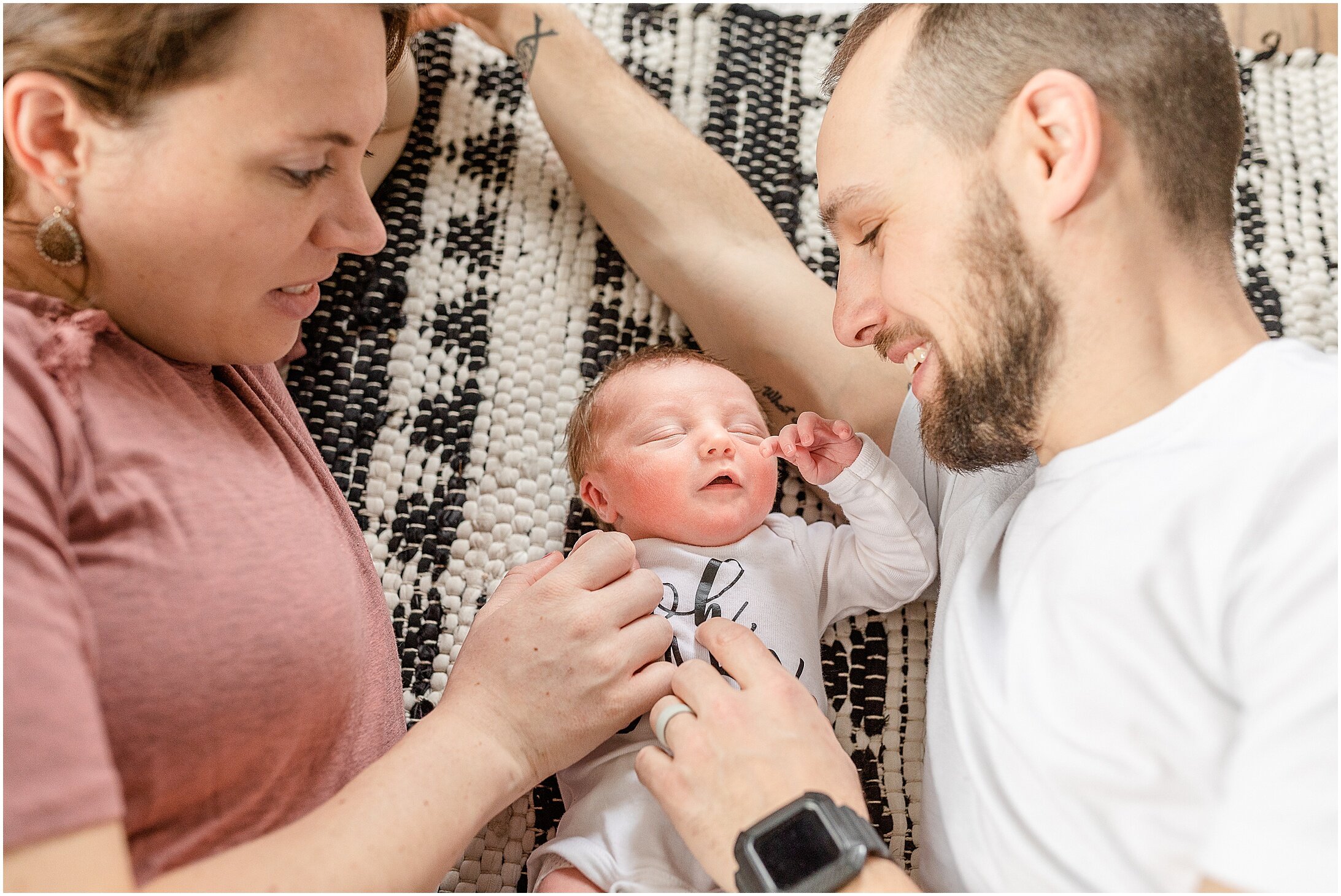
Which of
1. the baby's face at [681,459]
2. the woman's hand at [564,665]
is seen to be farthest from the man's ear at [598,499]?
the woman's hand at [564,665]

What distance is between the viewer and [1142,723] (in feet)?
3.40

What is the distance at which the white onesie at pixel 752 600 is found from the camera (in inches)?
50.9

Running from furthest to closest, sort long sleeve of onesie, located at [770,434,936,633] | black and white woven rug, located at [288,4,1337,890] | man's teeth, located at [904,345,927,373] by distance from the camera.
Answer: black and white woven rug, located at [288,4,1337,890], long sleeve of onesie, located at [770,434,936,633], man's teeth, located at [904,345,927,373]

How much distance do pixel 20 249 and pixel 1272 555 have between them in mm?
1372

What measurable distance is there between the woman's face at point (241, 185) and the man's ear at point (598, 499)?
0.62m

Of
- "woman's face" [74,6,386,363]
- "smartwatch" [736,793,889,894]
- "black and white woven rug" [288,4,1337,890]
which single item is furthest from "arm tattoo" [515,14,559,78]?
"smartwatch" [736,793,889,894]

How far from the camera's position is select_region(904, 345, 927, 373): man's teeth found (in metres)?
1.37

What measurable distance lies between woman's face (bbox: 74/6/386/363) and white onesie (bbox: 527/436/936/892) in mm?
724

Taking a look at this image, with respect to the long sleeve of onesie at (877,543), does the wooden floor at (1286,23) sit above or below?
above

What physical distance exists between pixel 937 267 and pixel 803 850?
717 millimetres

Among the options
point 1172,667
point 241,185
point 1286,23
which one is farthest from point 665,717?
point 1286,23

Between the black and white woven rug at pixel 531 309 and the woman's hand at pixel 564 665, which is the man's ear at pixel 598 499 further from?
the woman's hand at pixel 564 665

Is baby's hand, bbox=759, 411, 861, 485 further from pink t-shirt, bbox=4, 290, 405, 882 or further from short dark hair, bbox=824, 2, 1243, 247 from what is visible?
pink t-shirt, bbox=4, 290, 405, 882

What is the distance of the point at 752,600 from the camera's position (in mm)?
1480
